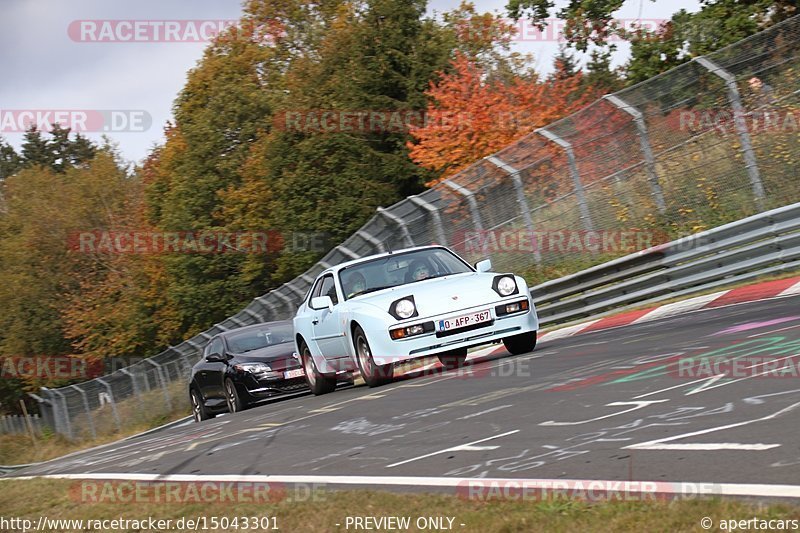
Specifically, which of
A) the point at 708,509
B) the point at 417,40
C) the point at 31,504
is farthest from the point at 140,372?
the point at 708,509

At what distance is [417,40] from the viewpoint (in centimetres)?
4784

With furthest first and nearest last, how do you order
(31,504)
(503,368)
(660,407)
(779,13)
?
1. (779,13)
2. (503,368)
3. (31,504)
4. (660,407)

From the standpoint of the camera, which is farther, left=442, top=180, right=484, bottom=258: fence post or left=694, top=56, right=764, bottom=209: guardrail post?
left=442, top=180, right=484, bottom=258: fence post

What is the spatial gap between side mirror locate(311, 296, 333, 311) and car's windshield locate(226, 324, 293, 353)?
4359 millimetres

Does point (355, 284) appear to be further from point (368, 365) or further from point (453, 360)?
point (453, 360)

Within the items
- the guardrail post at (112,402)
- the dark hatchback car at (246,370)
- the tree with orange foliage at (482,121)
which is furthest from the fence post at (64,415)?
the dark hatchback car at (246,370)

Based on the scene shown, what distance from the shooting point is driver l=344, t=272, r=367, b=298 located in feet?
46.8

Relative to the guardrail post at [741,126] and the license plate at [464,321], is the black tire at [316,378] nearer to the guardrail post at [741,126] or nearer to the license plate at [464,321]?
the license plate at [464,321]

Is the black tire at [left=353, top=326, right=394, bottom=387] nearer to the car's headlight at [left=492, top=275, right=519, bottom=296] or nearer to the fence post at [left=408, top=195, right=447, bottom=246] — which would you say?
the car's headlight at [left=492, top=275, right=519, bottom=296]

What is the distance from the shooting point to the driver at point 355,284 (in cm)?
1427

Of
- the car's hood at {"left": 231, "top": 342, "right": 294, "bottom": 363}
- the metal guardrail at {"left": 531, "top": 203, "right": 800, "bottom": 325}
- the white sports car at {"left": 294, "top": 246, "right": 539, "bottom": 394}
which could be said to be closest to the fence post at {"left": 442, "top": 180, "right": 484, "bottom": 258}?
the metal guardrail at {"left": 531, "top": 203, "right": 800, "bottom": 325}

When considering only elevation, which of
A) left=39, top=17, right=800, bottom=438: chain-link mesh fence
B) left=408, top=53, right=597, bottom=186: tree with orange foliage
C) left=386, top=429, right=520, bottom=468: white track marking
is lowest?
left=386, top=429, right=520, bottom=468: white track marking

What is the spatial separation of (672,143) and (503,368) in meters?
7.01

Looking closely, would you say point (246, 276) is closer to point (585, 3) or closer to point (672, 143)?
point (585, 3)
